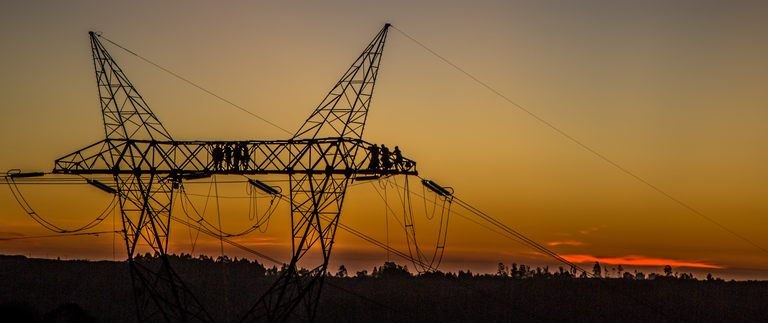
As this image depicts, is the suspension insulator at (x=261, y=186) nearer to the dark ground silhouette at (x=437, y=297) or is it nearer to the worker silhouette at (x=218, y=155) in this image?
the worker silhouette at (x=218, y=155)

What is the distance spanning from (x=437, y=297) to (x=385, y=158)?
382 ft

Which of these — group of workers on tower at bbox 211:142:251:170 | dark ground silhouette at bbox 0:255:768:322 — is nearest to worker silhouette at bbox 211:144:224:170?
group of workers on tower at bbox 211:142:251:170

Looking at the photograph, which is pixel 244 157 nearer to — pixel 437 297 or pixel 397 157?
pixel 397 157

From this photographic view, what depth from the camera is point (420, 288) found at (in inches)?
6368

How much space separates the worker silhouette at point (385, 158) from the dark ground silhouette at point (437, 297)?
A: 72.3m

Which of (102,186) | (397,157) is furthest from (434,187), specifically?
(102,186)

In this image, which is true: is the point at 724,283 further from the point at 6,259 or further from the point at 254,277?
the point at 6,259

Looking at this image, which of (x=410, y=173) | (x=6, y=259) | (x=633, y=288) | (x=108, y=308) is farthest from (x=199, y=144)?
(x=6, y=259)

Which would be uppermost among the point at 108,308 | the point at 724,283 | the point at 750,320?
the point at 724,283

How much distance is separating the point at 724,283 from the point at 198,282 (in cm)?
14168

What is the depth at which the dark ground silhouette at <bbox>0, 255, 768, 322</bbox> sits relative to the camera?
382 ft

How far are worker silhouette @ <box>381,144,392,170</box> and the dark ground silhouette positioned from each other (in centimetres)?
7231

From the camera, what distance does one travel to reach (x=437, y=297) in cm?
14488

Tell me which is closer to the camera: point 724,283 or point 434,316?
point 434,316
